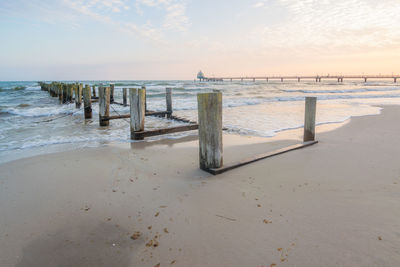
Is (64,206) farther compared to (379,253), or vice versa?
(64,206)

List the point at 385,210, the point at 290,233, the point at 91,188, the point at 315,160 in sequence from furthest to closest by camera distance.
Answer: the point at 315,160 → the point at 91,188 → the point at 385,210 → the point at 290,233

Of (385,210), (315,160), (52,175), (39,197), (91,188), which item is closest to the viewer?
(385,210)

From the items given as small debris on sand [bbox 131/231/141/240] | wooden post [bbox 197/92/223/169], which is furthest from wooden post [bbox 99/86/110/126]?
small debris on sand [bbox 131/231/141/240]

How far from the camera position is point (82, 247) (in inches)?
84.5

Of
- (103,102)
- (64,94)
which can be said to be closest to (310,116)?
(103,102)

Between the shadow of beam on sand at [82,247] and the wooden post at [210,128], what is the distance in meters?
1.73

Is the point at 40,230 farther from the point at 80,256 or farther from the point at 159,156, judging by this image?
the point at 159,156

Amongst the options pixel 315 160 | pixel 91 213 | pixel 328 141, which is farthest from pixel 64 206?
pixel 328 141

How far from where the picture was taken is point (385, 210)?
8.64 feet

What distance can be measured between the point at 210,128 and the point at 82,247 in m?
2.15

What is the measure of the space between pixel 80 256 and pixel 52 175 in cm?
229

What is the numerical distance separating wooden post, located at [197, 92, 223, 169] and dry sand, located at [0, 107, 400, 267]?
255mm

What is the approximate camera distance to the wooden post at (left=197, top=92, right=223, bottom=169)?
11.8 ft

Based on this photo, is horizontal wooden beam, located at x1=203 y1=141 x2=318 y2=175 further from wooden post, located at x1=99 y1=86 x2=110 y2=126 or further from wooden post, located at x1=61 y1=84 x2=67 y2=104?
wooden post, located at x1=61 y1=84 x2=67 y2=104
